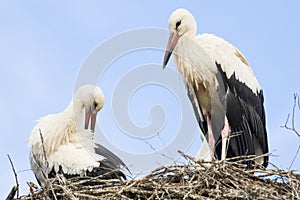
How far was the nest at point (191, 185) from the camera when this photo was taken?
4659 millimetres

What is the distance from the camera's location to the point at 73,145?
640 centimetres

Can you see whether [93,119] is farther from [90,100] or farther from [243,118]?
[243,118]

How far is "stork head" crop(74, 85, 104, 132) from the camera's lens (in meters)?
6.77

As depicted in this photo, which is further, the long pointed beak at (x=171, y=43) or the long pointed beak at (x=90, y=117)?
the long pointed beak at (x=90, y=117)

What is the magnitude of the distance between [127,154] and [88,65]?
81 cm

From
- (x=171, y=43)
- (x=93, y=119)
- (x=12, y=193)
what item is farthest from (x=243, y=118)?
(x=12, y=193)

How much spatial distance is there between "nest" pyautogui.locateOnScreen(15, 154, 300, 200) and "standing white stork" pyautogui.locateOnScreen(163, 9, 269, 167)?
1204 mm

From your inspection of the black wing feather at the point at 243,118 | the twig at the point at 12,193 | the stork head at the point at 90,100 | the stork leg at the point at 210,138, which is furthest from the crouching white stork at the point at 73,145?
the twig at the point at 12,193

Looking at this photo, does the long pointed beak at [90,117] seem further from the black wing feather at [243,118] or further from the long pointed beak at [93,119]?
the black wing feather at [243,118]

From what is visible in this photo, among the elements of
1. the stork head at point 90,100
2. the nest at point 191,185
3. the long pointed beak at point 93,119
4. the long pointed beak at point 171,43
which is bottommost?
the nest at point 191,185

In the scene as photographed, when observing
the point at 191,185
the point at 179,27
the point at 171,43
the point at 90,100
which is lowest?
the point at 191,185

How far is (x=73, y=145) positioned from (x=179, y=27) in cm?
132

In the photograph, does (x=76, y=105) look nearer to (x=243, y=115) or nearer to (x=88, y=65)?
(x=88, y=65)

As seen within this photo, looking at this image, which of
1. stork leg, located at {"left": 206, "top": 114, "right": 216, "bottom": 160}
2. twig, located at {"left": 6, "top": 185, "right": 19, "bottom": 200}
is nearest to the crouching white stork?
stork leg, located at {"left": 206, "top": 114, "right": 216, "bottom": 160}
